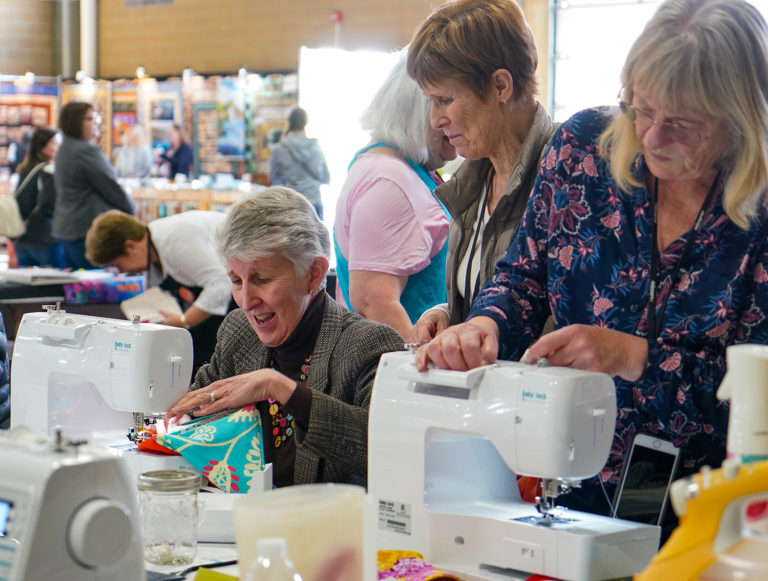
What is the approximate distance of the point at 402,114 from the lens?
2932 mm

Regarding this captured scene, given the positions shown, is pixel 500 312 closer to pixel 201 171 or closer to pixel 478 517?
pixel 478 517

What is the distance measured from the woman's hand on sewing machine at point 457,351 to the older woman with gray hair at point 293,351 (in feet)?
1.77

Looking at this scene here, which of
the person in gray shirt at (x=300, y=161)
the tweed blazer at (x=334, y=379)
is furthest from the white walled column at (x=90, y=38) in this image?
the tweed blazer at (x=334, y=379)

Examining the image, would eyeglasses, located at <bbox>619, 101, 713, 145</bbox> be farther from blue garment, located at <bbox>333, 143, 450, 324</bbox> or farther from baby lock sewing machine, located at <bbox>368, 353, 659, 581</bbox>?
blue garment, located at <bbox>333, 143, 450, 324</bbox>

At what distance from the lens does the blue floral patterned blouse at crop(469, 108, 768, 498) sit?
175 cm

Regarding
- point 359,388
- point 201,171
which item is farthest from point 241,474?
point 201,171

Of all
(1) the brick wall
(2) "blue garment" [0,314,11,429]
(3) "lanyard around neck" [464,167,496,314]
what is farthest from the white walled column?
(3) "lanyard around neck" [464,167,496,314]

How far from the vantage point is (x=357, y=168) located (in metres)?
3.03

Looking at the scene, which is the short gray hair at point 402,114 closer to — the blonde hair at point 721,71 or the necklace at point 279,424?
the necklace at point 279,424

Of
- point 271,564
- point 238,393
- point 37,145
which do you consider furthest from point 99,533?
point 37,145

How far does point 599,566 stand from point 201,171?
10089mm

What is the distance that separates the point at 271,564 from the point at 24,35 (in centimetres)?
1409

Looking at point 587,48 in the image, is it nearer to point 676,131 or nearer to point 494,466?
point 676,131

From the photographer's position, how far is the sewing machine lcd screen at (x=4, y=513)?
52.7 inches
